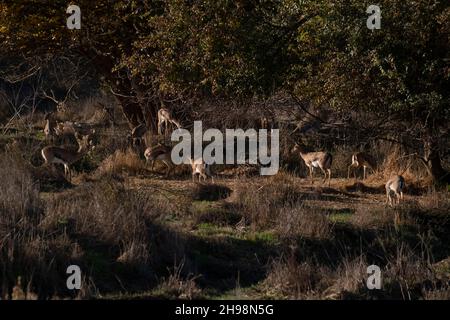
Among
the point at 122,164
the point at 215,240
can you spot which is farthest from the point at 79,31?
the point at 215,240

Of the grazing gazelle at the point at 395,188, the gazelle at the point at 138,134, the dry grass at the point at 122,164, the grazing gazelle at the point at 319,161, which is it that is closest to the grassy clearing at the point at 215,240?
the grazing gazelle at the point at 395,188

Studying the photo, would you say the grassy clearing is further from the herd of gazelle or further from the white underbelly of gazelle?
the white underbelly of gazelle

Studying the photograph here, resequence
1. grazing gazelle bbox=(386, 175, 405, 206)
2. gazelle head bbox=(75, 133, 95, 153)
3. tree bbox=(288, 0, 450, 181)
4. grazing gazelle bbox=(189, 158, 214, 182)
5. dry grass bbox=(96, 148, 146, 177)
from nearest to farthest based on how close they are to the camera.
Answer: tree bbox=(288, 0, 450, 181) → grazing gazelle bbox=(386, 175, 405, 206) → grazing gazelle bbox=(189, 158, 214, 182) → dry grass bbox=(96, 148, 146, 177) → gazelle head bbox=(75, 133, 95, 153)

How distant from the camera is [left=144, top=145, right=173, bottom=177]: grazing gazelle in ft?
64.2

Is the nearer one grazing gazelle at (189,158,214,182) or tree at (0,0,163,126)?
grazing gazelle at (189,158,214,182)

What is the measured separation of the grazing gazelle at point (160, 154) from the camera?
19.6 meters

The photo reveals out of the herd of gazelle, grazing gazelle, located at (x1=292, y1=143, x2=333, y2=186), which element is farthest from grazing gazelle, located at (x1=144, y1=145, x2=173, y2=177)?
grazing gazelle, located at (x1=292, y1=143, x2=333, y2=186)

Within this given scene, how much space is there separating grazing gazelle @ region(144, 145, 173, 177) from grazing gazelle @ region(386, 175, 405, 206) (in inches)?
204

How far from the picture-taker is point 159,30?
56.3 ft

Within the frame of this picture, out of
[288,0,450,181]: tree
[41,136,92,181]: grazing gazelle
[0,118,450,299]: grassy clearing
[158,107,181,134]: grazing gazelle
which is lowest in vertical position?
[0,118,450,299]: grassy clearing

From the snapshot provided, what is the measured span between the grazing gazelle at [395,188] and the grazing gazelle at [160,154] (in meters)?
5.18

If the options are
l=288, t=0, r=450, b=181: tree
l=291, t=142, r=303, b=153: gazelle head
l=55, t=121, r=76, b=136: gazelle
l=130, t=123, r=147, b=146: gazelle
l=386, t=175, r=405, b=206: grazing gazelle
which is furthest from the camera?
l=55, t=121, r=76, b=136: gazelle

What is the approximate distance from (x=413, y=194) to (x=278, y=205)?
3.82 meters

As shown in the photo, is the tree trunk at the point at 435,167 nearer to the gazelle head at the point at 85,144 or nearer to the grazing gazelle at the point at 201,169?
the grazing gazelle at the point at 201,169
